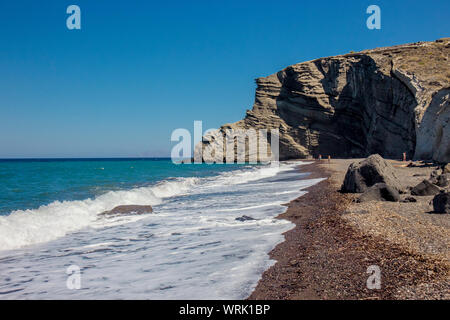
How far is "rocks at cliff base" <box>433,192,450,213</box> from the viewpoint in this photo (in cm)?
Answer: 735

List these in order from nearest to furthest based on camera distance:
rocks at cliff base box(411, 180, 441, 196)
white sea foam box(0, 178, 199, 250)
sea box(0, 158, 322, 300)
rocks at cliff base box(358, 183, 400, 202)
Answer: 1. sea box(0, 158, 322, 300)
2. white sea foam box(0, 178, 199, 250)
3. rocks at cliff base box(358, 183, 400, 202)
4. rocks at cliff base box(411, 180, 441, 196)

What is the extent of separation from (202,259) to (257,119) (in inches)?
2390

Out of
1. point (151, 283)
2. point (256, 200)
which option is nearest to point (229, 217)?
point (256, 200)

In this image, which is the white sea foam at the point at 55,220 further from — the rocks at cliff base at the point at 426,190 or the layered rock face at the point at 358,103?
the layered rock face at the point at 358,103

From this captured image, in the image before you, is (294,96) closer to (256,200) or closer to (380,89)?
(380,89)

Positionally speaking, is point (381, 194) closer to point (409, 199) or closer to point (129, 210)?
point (409, 199)

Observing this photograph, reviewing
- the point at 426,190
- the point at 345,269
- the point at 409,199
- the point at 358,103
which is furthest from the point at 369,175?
the point at 358,103


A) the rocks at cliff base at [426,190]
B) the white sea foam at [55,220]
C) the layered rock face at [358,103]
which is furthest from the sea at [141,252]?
the layered rock face at [358,103]

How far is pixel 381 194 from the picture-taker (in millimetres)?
9656

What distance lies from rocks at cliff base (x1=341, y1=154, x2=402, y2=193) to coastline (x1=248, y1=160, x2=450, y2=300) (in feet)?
16.8

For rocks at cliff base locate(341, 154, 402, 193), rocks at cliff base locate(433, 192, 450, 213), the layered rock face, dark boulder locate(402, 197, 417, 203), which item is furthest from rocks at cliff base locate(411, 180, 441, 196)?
the layered rock face

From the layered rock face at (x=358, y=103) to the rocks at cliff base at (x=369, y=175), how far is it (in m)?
12.7

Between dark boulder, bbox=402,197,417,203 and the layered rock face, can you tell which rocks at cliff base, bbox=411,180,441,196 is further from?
the layered rock face

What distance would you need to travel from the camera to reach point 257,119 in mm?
65188
